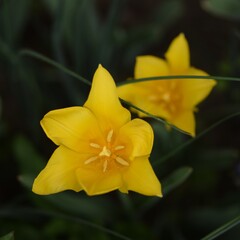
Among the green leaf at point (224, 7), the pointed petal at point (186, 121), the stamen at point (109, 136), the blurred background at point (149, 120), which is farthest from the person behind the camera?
the green leaf at point (224, 7)

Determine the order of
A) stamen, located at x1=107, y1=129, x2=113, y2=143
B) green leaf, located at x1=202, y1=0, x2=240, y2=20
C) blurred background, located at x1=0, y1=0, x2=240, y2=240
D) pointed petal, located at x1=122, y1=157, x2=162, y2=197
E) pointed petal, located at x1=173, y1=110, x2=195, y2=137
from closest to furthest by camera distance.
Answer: pointed petal, located at x1=122, y1=157, x2=162, y2=197, stamen, located at x1=107, y1=129, x2=113, y2=143, pointed petal, located at x1=173, y1=110, x2=195, y2=137, blurred background, located at x1=0, y1=0, x2=240, y2=240, green leaf, located at x1=202, y1=0, x2=240, y2=20

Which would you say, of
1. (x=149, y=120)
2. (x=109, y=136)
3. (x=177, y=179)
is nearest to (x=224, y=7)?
(x=149, y=120)

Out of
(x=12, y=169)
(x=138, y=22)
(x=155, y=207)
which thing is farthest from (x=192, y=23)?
(x=12, y=169)

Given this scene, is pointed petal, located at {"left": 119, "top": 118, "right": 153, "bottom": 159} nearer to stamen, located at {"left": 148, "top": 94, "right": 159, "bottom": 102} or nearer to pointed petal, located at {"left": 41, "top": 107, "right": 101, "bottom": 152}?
pointed petal, located at {"left": 41, "top": 107, "right": 101, "bottom": 152}

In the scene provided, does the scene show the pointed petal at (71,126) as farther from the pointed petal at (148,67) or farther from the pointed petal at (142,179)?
the pointed petal at (148,67)

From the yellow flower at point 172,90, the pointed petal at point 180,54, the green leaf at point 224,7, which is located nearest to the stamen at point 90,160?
the yellow flower at point 172,90

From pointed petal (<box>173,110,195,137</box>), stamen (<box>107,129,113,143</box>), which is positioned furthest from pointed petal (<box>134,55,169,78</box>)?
stamen (<box>107,129,113,143</box>)

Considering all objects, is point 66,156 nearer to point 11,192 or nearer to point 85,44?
point 85,44
